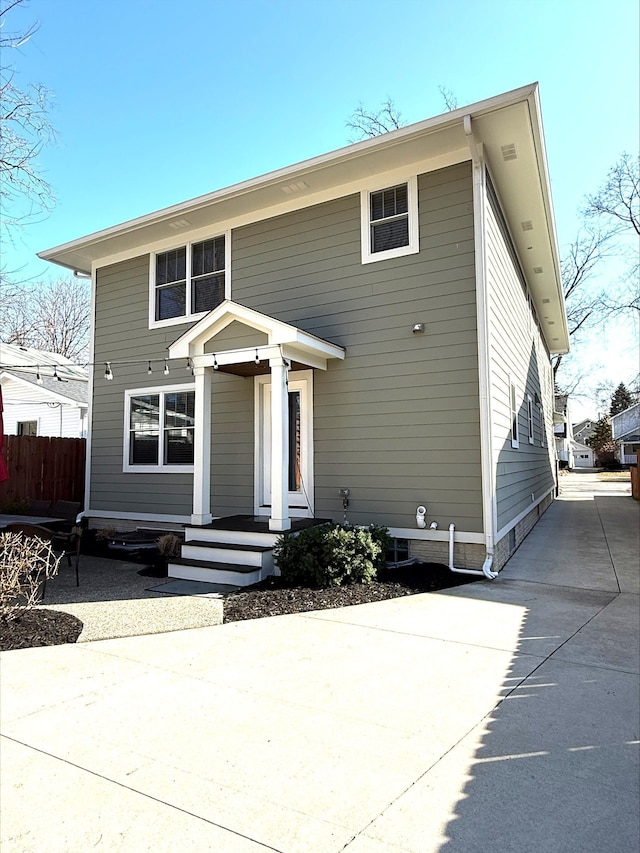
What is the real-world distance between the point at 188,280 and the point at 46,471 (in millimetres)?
5278

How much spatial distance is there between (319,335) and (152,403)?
352cm

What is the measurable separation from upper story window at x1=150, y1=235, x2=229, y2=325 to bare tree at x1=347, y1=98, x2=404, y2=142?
1085 cm

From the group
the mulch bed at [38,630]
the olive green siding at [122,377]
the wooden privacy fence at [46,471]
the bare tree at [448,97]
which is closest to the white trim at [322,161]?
the olive green siding at [122,377]

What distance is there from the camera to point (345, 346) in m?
7.84

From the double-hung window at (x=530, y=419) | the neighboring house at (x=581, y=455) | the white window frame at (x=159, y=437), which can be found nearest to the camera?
the white window frame at (x=159, y=437)

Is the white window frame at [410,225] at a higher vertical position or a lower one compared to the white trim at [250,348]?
higher

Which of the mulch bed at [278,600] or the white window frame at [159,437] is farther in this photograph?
the white window frame at [159,437]

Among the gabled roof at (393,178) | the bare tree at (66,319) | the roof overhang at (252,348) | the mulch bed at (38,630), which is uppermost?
the bare tree at (66,319)

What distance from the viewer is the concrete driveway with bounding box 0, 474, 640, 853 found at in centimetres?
223

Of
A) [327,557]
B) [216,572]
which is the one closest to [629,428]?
[327,557]

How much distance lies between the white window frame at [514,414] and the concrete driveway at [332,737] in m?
4.21

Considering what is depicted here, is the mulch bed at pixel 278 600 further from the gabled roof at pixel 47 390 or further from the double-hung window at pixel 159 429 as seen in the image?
the gabled roof at pixel 47 390

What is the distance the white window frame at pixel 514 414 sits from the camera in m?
8.91

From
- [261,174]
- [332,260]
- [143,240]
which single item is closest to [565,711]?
[332,260]
